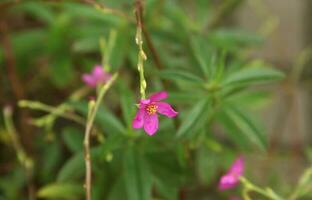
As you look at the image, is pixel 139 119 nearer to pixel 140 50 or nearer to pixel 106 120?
pixel 140 50

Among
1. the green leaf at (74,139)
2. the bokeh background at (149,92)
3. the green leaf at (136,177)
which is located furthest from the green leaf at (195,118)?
the green leaf at (74,139)

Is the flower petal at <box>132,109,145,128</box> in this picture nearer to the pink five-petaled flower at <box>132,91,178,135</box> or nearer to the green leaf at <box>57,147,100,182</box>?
the pink five-petaled flower at <box>132,91,178,135</box>

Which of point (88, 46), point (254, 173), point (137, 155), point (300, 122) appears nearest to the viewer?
point (137, 155)

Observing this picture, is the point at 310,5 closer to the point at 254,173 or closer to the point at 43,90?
the point at 254,173

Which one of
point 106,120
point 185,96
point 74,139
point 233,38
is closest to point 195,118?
point 185,96

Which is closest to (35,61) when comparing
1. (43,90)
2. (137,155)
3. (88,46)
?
(43,90)

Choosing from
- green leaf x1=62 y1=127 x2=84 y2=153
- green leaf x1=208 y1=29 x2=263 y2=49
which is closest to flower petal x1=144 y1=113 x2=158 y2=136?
green leaf x1=62 y1=127 x2=84 y2=153

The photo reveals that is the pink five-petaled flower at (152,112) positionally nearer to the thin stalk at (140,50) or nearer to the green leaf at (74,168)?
the thin stalk at (140,50)
